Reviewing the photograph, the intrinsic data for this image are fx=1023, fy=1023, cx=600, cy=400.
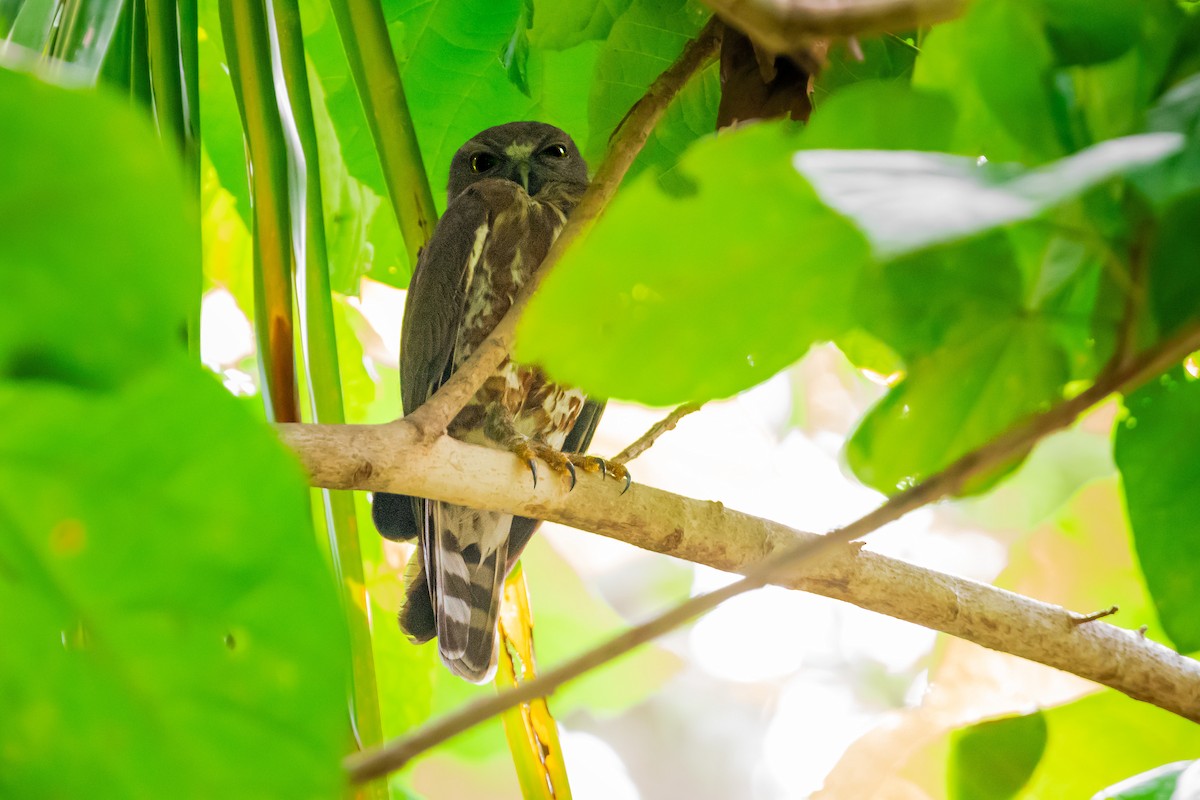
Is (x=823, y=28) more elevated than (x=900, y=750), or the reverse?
(x=823, y=28)

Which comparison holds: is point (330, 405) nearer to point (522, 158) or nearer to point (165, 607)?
point (165, 607)

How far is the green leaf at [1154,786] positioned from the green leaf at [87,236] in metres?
0.85

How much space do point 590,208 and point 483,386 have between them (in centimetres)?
91

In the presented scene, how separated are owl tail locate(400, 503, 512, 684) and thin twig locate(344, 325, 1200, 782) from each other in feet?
4.42

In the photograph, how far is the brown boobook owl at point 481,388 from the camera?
75.3 inches

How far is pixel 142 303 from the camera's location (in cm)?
34

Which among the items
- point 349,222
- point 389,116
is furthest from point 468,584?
point 389,116

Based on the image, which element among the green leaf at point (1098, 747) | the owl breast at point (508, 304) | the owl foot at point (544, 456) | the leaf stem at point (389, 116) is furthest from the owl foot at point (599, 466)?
the green leaf at point (1098, 747)

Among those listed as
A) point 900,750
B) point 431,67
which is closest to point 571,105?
point 431,67

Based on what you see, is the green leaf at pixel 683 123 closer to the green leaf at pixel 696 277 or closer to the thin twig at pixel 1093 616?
the thin twig at pixel 1093 616

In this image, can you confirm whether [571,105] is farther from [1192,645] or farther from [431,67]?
[1192,645]

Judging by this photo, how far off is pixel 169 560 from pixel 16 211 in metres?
0.13

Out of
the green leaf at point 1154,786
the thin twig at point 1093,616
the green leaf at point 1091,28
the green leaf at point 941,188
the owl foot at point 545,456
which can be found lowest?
the owl foot at point 545,456

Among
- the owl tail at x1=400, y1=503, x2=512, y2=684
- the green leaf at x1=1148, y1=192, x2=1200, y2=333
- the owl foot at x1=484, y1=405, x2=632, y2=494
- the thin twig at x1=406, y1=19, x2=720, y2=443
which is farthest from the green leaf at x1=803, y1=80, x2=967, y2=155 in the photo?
the owl tail at x1=400, y1=503, x2=512, y2=684
